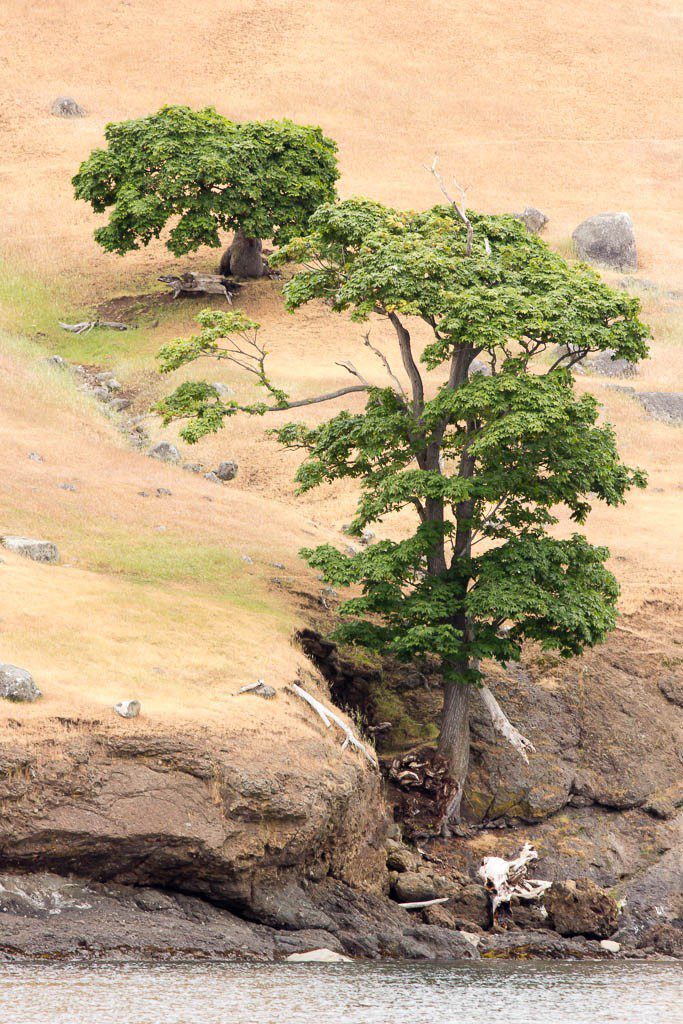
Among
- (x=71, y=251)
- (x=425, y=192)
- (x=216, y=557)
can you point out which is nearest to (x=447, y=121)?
(x=425, y=192)

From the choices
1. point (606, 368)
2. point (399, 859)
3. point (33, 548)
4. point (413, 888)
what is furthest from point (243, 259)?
point (413, 888)

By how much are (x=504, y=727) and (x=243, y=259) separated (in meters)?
36.6

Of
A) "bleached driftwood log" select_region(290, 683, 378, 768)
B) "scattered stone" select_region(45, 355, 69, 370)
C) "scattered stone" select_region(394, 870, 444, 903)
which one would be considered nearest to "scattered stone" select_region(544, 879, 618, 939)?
"scattered stone" select_region(394, 870, 444, 903)

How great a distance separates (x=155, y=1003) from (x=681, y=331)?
1937 inches

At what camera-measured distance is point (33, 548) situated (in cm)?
2736

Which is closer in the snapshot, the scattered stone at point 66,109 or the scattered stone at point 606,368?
the scattered stone at point 606,368

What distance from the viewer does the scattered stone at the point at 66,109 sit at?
81.4 meters

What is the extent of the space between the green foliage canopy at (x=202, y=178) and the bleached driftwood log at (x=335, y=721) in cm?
3233

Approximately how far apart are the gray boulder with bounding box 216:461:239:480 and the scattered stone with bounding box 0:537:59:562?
45.2 ft

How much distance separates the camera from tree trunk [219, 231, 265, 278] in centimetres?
5806

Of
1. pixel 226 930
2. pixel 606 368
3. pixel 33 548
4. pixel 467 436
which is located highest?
pixel 606 368

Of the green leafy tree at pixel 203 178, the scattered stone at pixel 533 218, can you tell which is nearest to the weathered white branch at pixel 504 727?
the green leafy tree at pixel 203 178

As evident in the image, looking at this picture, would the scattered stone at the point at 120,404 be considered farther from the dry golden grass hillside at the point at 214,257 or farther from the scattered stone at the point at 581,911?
the scattered stone at the point at 581,911

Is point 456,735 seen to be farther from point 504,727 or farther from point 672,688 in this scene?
point 672,688
